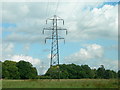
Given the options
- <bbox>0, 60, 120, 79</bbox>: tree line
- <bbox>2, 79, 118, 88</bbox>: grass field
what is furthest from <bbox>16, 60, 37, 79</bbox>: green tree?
<bbox>2, 79, 118, 88</bbox>: grass field

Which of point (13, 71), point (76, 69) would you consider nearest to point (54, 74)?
point (13, 71)

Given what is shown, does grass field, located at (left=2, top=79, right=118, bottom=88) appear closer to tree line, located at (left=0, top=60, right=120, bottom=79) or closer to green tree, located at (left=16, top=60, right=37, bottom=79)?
tree line, located at (left=0, top=60, right=120, bottom=79)

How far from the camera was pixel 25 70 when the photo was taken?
107625mm

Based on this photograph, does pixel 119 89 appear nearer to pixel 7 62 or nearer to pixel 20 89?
pixel 20 89

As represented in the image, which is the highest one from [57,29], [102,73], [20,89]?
[57,29]

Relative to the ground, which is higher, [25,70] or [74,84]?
[74,84]

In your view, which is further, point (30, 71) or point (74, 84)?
point (30, 71)

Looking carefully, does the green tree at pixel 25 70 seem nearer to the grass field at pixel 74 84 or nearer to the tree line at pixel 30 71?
the tree line at pixel 30 71

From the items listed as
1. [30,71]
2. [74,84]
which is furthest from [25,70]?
[74,84]

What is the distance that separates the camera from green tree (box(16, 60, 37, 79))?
346ft

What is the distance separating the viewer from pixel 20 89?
63.7ft

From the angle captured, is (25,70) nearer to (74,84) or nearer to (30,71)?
(30,71)

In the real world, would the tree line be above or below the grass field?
below

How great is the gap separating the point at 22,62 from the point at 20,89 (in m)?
93.7
